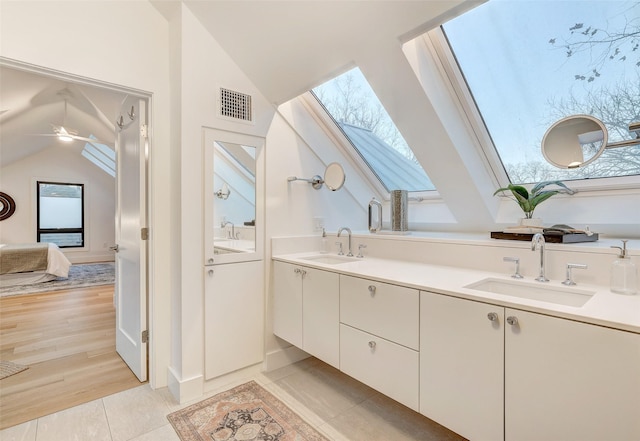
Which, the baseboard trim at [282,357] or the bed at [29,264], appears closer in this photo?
the baseboard trim at [282,357]

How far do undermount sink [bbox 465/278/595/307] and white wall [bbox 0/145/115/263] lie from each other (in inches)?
321

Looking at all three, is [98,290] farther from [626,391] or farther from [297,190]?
[626,391]

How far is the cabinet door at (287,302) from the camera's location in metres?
2.17

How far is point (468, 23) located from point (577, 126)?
0.80 m

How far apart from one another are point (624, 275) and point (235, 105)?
228 cm

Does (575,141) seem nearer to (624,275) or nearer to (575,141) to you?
(575,141)

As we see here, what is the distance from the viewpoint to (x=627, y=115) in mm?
1626

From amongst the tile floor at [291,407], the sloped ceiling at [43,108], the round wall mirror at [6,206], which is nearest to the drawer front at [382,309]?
the tile floor at [291,407]

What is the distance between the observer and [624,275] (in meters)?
1.29

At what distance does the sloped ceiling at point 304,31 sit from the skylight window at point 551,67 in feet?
1.36

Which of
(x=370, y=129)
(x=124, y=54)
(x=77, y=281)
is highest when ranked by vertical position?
(x=124, y=54)

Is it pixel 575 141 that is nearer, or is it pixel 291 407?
pixel 575 141

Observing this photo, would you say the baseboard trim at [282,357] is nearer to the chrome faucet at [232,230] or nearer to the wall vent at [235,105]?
the chrome faucet at [232,230]

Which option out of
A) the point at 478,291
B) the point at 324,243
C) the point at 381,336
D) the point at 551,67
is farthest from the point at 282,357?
the point at 551,67
